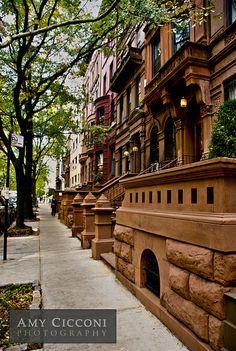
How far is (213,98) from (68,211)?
9.92 m

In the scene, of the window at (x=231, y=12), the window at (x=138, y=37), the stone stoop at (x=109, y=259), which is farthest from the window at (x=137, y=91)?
the stone stoop at (x=109, y=259)

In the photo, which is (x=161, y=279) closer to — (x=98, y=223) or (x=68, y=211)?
(x=98, y=223)

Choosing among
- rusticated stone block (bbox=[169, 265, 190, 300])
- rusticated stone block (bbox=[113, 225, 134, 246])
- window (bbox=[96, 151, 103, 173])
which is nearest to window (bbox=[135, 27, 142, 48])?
window (bbox=[96, 151, 103, 173])

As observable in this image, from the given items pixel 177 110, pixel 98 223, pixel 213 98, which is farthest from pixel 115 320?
pixel 177 110

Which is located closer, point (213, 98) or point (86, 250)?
point (86, 250)

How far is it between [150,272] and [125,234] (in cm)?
95

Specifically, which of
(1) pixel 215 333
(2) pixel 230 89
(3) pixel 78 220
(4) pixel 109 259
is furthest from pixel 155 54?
(1) pixel 215 333

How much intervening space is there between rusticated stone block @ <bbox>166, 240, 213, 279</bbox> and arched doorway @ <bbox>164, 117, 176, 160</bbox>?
9723 millimetres

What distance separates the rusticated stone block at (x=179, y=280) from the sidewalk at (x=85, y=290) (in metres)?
0.55

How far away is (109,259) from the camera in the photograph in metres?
6.65

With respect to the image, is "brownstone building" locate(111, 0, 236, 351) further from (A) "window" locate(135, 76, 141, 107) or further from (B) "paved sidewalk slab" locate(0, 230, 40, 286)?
(A) "window" locate(135, 76, 141, 107)

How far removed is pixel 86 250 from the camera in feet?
28.8

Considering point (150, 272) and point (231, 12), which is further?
point (231, 12)

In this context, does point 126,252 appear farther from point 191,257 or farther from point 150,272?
point 191,257
